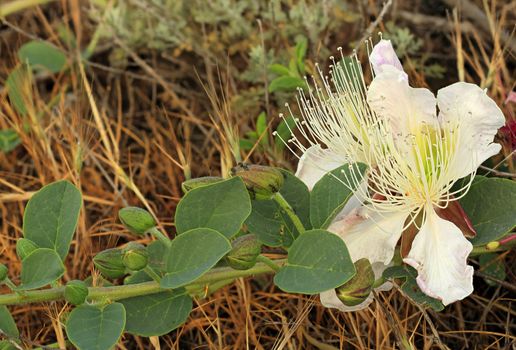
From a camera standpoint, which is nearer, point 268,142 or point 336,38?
point 268,142

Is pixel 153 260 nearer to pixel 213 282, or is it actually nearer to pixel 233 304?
pixel 213 282

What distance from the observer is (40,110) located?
6.42 feet

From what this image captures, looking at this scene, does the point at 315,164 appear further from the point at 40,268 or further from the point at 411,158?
the point at 40,268

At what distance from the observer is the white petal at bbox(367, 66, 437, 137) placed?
3.63 feet

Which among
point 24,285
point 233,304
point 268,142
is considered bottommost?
point 233,304

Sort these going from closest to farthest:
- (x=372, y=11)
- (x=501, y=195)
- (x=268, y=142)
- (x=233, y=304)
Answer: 1. (x=501, y=195)
2. (x=233, y=304)
3. (x=268, y=142)
4. (x=372, y=11)

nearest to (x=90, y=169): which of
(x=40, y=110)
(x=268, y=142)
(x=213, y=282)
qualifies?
(x=40, y=110)

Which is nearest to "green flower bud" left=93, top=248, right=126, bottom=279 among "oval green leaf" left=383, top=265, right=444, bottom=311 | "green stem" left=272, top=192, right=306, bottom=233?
"green stem" left=272, top=192, right=306, bottom=233

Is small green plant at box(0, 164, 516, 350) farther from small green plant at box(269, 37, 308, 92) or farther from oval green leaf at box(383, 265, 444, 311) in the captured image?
small green plant at box(269, 37, 308, 92)

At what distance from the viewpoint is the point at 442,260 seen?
1.06 m

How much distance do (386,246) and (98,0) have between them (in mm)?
1365

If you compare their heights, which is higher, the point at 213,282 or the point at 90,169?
the point at 213,282

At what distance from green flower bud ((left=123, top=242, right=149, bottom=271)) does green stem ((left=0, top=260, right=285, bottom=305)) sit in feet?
0.28

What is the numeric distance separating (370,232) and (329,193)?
0.08 m
